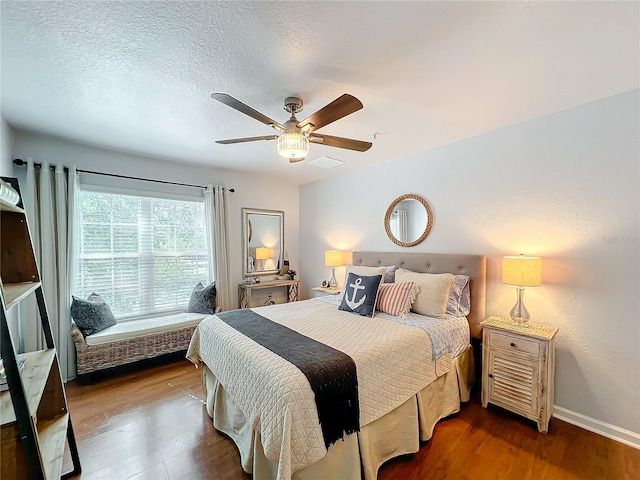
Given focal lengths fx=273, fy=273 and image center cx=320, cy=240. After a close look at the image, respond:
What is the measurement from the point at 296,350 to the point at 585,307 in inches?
90.0

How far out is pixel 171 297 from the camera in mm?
3705

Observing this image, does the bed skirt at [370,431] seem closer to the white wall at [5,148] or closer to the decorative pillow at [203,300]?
the decorative pillow at [203,300]

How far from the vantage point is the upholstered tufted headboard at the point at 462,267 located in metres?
2.65

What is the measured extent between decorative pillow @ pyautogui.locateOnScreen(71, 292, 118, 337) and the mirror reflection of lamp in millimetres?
2032

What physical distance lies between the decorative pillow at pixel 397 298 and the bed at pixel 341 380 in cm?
12

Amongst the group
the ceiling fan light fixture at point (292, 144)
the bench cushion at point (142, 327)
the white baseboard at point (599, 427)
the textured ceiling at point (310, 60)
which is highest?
the textured ceiling at point (310, 60)

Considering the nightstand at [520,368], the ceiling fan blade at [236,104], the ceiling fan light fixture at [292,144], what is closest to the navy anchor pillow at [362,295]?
the nightstand at [520,368]

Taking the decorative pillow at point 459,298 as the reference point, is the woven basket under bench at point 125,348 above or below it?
below

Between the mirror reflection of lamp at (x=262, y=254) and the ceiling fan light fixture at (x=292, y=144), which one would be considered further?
the mirror reflection of lamp at (x=262, y=254)

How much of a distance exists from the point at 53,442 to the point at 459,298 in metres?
3.06

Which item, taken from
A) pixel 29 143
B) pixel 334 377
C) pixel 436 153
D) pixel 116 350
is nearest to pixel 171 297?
pixel 116 350

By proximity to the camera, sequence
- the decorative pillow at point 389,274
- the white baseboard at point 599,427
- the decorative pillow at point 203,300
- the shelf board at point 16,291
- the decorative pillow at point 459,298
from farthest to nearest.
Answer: the decorative pillow at point 203,300
the decorative pillow at point 389,274
the decorative pillow at point 459,298
the white baseboard at point 599,427
the shelf board at point 16,291

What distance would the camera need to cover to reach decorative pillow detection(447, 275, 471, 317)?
2.60 meters

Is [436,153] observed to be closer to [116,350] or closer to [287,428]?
[287,428]
